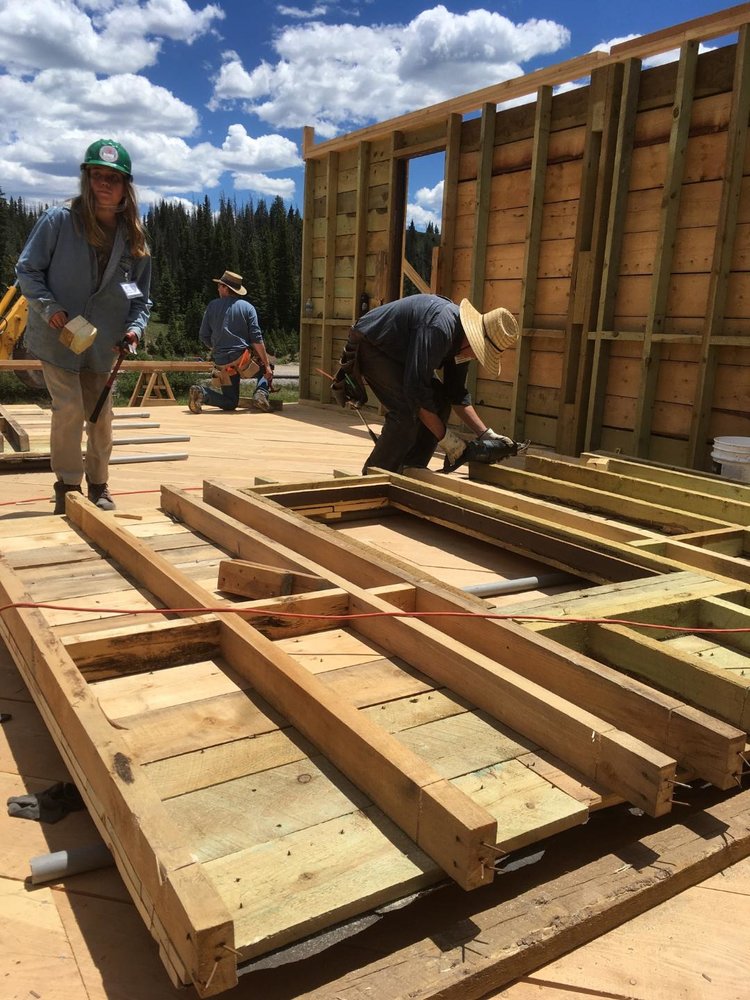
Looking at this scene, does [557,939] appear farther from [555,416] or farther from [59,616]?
[555,416]

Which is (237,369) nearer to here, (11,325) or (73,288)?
(73,288)

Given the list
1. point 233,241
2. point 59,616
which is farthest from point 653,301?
point 233,241

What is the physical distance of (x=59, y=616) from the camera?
2613 mm

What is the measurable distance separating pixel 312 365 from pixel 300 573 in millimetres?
8497

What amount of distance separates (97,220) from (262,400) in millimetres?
5982

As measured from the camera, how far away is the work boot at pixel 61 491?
424 centimetres

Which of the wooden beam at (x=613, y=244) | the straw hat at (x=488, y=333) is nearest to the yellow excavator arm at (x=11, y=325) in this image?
the wooden beam at (x=613, y=244)

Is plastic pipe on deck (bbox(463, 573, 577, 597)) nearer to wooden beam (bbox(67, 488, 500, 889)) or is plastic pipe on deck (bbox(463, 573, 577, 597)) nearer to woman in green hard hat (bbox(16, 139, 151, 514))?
wooden beam (bbox(67, 488, 500, 889))

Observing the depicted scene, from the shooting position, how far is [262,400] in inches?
390

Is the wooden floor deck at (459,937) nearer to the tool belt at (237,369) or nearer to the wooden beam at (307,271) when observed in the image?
the tool belt at (237,369)

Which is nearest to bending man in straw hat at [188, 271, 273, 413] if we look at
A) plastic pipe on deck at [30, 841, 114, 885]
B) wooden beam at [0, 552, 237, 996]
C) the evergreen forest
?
wooden beam at [0, 552, 237, 996]

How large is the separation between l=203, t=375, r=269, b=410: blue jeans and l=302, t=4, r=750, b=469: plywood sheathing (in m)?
2.82

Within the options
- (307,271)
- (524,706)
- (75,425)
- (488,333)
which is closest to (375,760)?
(524,706)

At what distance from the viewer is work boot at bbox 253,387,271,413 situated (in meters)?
9.91
